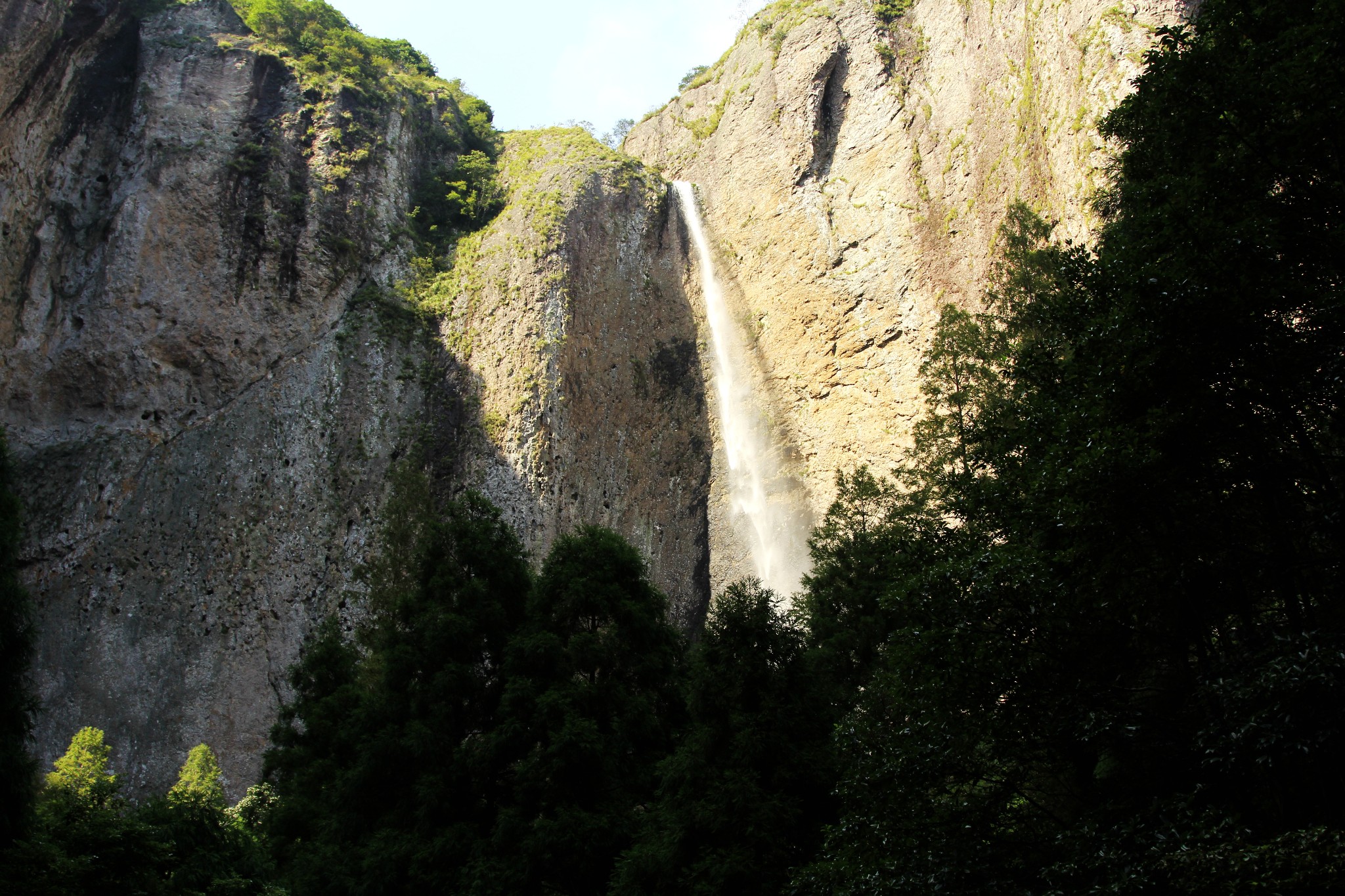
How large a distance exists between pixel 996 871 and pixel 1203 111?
7.63m

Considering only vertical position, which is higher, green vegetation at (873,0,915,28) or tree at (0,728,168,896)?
green vegetation at (873,0,915,28)

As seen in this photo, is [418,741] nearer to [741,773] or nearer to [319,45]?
[741,773]

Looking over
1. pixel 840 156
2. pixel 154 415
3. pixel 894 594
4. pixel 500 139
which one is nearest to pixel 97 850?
pixel 894 594

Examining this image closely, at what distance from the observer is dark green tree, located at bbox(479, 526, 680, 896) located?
12180 millimetres

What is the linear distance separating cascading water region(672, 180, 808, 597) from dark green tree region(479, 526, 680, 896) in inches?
464

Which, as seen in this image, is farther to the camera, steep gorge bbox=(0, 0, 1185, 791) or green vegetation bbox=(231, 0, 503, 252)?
green vegetation bbox=(231, 0, 503, 252)

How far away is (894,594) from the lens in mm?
10289

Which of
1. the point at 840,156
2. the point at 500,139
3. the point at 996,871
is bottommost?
the point at 996,871

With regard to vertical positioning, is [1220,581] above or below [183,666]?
below

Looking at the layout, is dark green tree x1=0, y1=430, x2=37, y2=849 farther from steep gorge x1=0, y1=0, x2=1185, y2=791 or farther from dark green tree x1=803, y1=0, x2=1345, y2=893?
steep gorge x1=0, y1=0, x2=1185, y2=791

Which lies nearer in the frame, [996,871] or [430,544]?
[996,871]

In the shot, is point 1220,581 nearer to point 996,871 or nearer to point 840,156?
point 996,871

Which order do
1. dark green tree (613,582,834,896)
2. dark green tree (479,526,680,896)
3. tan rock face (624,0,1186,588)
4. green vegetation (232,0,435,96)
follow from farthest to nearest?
green vegetation (232,0,435,96) < tan rock face (624,0,1186,588) < dark green tree (479,526,680,896) < dark green tree (613,582,834,896)

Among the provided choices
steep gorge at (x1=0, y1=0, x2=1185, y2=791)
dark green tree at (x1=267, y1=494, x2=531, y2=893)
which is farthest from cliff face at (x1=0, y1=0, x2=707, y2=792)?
dark green tree at (x1=267, y1=494, x2=531, y2=893)
